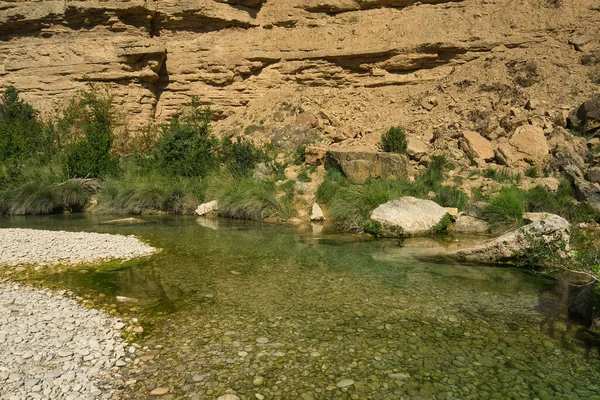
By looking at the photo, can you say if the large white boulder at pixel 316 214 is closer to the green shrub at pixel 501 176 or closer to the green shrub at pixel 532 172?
the green shrub at pixel 501 176

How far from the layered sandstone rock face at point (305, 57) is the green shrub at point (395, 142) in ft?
3.96

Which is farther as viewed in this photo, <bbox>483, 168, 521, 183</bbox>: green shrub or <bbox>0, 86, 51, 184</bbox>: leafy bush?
<bbox>0, 86, 51, 184</bbox>: leafy bush

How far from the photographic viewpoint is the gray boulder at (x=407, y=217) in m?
11.1

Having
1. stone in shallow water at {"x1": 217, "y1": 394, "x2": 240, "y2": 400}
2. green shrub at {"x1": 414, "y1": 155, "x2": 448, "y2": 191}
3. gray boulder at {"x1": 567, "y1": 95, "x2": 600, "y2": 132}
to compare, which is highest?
gray boulder at {"x1": 567, "y1": 95, "x2": 600, "y2": 132}

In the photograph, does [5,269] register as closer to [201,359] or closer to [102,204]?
[201,359]

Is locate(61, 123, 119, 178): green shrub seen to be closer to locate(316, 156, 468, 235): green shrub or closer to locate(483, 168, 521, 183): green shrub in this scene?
locate(316, 156, 468, 235): green shrub

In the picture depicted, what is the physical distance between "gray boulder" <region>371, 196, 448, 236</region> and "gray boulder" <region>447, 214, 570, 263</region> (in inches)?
91.7

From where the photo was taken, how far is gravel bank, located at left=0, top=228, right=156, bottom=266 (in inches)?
334

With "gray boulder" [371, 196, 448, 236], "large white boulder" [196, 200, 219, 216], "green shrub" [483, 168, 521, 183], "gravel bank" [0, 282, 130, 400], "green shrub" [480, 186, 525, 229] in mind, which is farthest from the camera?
"large white boulder" [196, 200, 219, 216]

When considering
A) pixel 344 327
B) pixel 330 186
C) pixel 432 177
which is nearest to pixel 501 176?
pixel 432 177

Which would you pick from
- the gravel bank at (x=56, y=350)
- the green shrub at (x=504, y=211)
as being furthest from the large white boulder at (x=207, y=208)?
the gravel bank at (x=56, y=350)

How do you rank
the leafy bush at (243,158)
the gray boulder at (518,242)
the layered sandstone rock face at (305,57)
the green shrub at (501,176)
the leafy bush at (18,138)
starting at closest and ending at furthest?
the gray boulder at (518,242), the green shrub at (501,176), the leafy bush at (243,158), the leafy bush at (18,138), the layered sandstone rock face at (305,57)

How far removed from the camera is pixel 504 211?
36.4 feet

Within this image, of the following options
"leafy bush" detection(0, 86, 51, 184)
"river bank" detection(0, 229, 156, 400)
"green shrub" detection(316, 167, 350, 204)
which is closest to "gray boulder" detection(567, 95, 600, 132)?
"green shrub" detection(316, 167, 350, 204)
